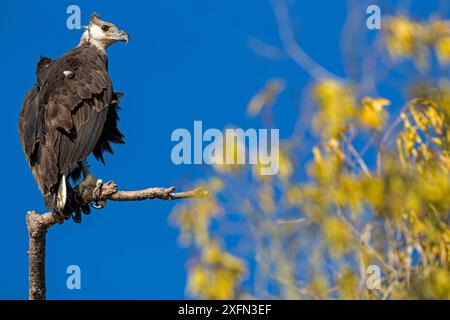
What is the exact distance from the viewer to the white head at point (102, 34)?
10.5 meters

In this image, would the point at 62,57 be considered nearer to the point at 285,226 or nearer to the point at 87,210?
the point at 87,210

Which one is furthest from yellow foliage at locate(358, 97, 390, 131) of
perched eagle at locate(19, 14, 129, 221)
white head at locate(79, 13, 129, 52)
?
white head at locate(79, 13, 129, 52)

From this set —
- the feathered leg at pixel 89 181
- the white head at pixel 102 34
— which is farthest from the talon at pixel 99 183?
the white head at pixel 102 34

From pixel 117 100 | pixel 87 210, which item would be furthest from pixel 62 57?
pixel 87 210

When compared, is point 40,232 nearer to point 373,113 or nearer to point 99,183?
point 99,183

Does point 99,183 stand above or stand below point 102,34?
below

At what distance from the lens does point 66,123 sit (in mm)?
9078

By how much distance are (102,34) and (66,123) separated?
161 centimetres

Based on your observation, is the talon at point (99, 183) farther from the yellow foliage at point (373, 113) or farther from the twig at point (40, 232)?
the yellow foliage at point (373, 113)

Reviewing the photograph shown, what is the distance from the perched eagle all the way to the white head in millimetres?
556

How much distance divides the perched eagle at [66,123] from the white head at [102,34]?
56 cm

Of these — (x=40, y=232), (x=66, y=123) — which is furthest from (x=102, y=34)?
(x=40, y=232)
